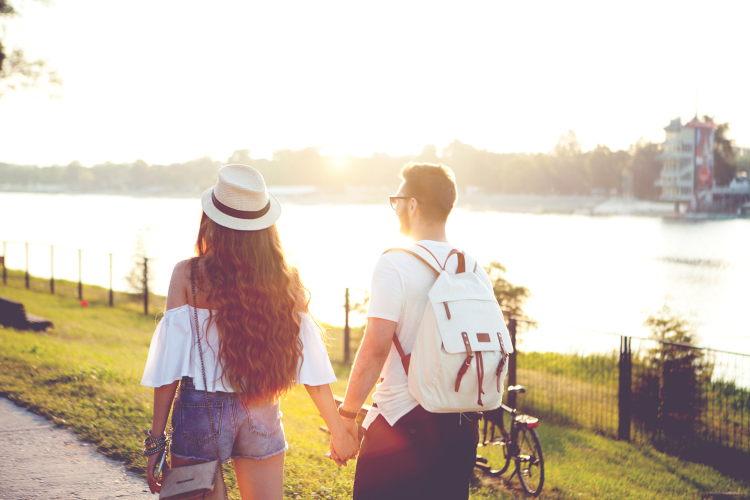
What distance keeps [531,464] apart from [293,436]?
2.11m

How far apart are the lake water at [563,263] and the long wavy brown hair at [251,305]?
577mm

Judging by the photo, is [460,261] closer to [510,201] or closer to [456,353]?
[456,353]

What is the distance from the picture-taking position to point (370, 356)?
93.7 inches

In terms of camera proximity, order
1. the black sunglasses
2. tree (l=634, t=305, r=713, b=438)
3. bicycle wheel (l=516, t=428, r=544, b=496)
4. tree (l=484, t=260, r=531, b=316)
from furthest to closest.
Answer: tree (l=484, t=260, r=531, b=316)
tree (l=634, t=305, r=713, b=438)
bicycle wheel (l=516, t=428, r=544, b=496)
the black sunglasses

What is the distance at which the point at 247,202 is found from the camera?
7.72 feet

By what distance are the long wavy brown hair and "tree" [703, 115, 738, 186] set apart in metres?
107

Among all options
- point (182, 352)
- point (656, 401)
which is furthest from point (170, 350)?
point (656, 401)

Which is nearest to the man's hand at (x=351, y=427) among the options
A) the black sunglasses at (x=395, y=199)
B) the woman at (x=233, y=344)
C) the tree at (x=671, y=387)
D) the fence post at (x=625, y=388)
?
the woman at (x=233, y=344)

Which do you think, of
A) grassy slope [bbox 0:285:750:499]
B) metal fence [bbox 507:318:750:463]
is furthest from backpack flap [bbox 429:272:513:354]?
metal fence [bbox 507:318:750:463]

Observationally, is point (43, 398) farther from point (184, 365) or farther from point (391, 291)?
point (391, 291)

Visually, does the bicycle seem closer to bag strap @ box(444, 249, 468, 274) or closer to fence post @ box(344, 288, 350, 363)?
bag strap @ box(444, 249, 468, 274)

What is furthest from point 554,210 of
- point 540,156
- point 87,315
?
point 87,315

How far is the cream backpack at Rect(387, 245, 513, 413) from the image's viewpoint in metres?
2.24

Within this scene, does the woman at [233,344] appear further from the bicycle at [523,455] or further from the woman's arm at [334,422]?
the bicycle at [523,455]
